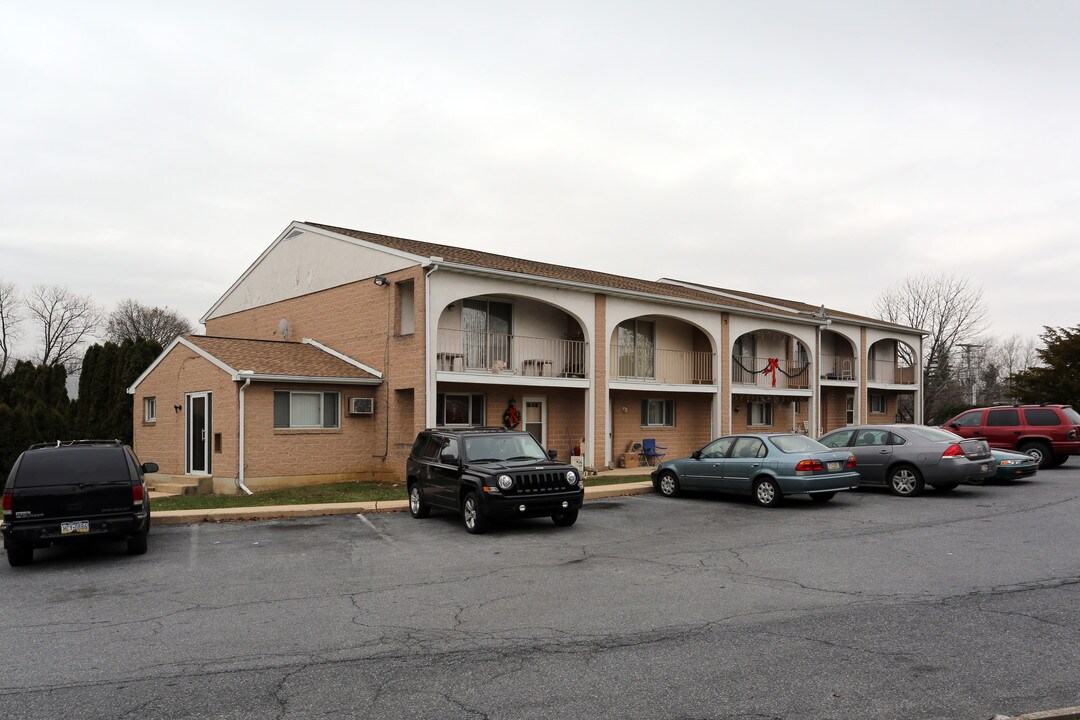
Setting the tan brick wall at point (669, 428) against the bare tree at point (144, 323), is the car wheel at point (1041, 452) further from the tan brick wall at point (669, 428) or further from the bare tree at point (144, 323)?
the bare tree at point (144, 323)

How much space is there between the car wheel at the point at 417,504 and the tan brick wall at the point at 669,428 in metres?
11.5

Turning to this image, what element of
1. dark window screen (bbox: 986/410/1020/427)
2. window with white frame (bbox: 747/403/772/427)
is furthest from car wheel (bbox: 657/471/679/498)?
window with white frame (bbox: 747/403/772/427)

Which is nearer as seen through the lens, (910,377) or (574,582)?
(574,582)

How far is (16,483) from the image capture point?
10164mm

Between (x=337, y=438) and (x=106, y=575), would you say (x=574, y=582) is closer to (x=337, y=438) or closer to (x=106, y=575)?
(x=106, y=575)

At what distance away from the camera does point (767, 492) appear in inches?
584

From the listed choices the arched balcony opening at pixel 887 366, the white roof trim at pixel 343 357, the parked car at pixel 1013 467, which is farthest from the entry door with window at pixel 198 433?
the arched balcony opening at pixel 887 366

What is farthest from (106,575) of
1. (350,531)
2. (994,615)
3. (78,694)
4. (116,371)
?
(116,371)

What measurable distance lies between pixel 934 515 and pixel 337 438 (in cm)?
1329

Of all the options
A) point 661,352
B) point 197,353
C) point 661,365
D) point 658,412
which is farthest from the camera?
point 658,412

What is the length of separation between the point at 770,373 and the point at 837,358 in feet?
16.0

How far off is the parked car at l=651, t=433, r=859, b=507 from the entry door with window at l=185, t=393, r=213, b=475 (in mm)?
11385

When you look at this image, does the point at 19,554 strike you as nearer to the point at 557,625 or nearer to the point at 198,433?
the point at 557,625

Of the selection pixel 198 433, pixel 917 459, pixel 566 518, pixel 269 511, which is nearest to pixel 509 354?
pixel 198 433
